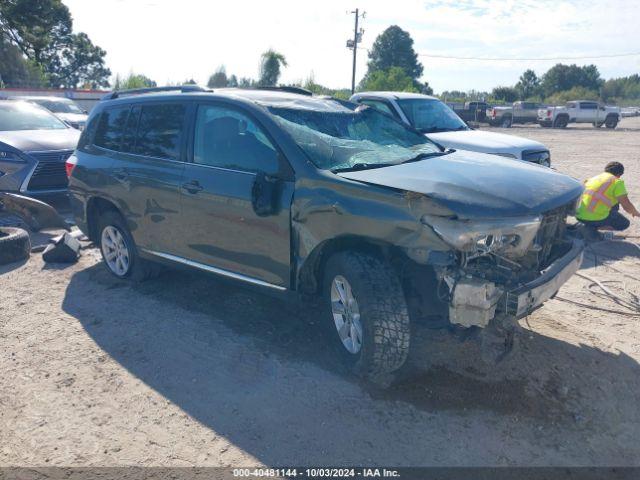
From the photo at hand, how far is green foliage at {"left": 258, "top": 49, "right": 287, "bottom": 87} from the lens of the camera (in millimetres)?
41656

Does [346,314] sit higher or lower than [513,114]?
higher

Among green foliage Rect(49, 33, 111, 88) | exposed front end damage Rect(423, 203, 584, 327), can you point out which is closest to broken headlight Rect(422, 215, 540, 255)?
exposed front end damage Rect(423, 203, 584, 327)

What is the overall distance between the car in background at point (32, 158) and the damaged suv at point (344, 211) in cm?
374

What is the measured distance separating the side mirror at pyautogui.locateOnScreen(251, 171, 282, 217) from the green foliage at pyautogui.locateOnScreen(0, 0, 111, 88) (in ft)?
171

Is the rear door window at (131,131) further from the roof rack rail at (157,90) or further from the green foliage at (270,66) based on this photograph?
the green foliage at (270,66)

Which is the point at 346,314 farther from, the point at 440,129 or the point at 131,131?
the point at 440,129

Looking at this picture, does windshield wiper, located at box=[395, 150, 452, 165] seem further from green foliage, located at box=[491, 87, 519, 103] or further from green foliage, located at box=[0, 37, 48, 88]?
green foliage, located at box=[491, 87, 519, 103]

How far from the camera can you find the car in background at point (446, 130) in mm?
8508

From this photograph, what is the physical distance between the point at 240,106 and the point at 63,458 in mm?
2727

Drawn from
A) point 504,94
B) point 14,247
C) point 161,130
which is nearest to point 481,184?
point 161,130

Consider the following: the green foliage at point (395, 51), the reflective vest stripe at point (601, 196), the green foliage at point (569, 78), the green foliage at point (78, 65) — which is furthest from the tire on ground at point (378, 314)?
the green foliage at point (569, 78)

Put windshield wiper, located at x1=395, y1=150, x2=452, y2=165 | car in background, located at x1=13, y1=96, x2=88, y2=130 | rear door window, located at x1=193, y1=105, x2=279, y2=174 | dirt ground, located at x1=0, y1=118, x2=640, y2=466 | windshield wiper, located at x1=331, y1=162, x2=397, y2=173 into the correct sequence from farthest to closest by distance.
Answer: car in background, located at x1=13, y1=96, x2=88, y2=130, windshield wiper, located at x1=395, y1=150, x2=452, y2=165, rear door window, located at x1=193, y1=105, x2=279, y2=174, windshield wiper, located at x1=331, y1=162, x2=397, y2=173, dirt ground, located at x1=0, y1=118, x2=640, y2=466

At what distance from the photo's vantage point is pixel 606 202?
23.3 ft

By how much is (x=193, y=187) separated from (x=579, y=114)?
126 ft
